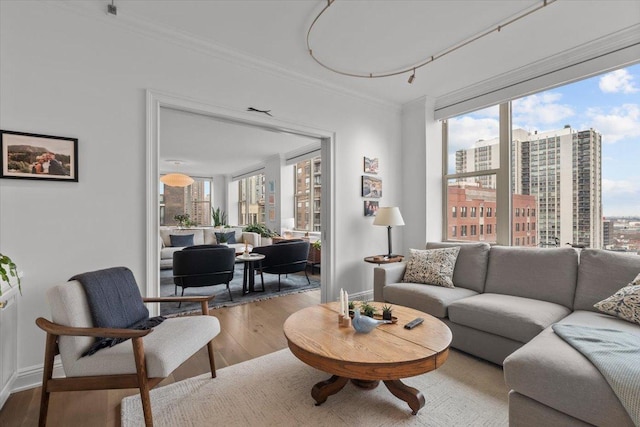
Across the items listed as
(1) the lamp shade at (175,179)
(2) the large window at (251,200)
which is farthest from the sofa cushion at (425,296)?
(2) the large window at (251,200)

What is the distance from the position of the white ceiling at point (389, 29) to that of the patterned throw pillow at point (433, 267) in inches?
79.5

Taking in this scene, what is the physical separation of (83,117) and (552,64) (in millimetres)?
4299

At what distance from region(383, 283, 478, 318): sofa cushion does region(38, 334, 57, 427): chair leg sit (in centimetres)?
261

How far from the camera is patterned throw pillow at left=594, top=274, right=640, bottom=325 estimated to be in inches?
79.4

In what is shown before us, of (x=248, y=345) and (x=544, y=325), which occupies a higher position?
(x=544, y=325)

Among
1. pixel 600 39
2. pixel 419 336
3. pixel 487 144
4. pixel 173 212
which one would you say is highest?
pixel 600 39

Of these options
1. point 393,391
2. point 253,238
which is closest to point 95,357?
point 393,391

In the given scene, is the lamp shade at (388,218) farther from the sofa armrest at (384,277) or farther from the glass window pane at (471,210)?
the glass window pane at (471,210)

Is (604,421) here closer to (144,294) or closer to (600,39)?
(144,294)

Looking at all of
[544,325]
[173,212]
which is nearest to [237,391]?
[544,325]

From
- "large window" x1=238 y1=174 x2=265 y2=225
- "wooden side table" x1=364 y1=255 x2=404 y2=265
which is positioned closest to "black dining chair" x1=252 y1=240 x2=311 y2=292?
"wooden side table" x1=364 y1=255 x2=404 y2=265

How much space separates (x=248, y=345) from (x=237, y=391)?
733 mm

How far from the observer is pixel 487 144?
388 cm

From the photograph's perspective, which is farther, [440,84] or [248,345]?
[440,84]
